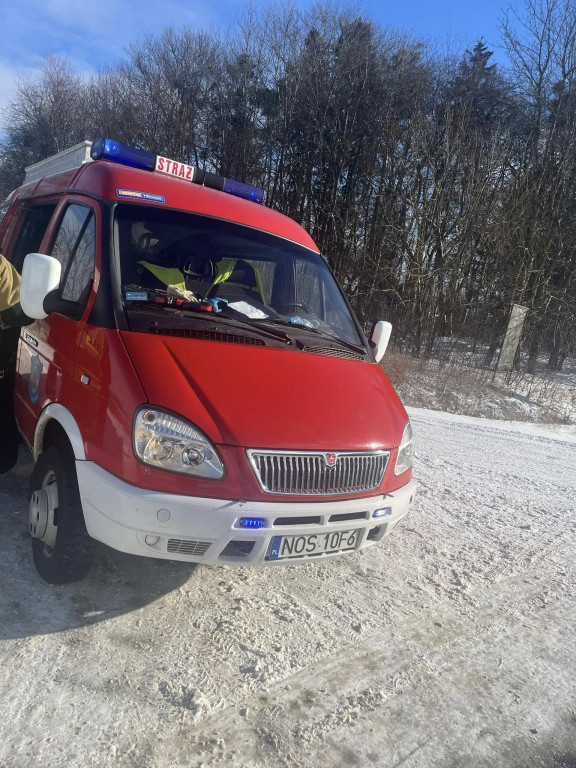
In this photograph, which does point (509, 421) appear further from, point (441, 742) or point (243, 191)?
point (441, 742)

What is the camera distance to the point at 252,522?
2729mm

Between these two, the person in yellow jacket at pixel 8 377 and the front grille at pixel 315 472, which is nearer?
the front grille at pixel 315 472

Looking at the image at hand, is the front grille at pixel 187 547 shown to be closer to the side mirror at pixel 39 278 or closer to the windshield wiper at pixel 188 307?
the windshield wiper at pixel 188 307

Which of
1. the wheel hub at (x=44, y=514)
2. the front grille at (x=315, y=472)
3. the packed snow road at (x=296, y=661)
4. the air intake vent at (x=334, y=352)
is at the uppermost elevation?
the air intake vent at (x=334, y=352)

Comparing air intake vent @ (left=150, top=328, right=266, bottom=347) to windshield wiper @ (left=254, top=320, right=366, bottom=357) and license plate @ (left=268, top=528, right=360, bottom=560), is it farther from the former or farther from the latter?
license plate @ (left=268, top=528, right=360, bottom=560)

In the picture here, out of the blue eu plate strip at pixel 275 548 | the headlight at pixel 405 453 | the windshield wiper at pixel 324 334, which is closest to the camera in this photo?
the blue eu plate strip at pixel 275 548

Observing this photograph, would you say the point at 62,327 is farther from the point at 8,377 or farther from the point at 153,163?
the point at 153,163

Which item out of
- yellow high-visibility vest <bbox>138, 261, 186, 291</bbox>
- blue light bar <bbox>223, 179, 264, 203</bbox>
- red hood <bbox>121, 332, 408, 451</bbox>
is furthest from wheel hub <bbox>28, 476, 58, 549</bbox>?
blue light bar <bbox>223, 179, 264, 203</bbox>

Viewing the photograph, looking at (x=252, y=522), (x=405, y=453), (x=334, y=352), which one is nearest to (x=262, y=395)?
(x=252, y=522)

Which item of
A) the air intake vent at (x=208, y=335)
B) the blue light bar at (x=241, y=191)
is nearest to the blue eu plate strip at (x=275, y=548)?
the air intake vent at (x=208, y=335)

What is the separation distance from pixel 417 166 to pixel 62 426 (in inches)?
743

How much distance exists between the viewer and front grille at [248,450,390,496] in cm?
283

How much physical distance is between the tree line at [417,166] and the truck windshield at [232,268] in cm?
1352

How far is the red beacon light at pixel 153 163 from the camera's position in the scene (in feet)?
14.0
